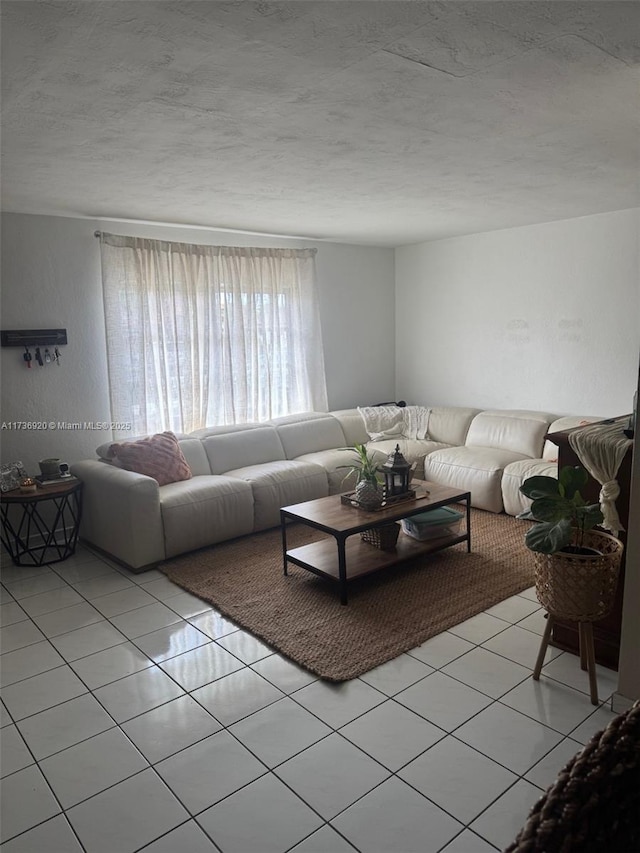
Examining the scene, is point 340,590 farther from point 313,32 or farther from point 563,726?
point 313,32

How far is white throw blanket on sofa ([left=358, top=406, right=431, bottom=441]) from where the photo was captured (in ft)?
18.3

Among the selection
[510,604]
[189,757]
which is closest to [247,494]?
[510,604]

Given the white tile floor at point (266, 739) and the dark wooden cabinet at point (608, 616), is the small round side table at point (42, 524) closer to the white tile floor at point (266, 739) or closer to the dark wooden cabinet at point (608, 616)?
the white tile floor at point (266, 739)

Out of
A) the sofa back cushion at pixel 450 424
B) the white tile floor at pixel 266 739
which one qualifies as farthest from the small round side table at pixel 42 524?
the sofa back cushion at pixel 450 424

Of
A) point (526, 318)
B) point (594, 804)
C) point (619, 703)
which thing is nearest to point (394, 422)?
point (526, 318)

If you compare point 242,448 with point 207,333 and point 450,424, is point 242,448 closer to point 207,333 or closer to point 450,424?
point 207,333

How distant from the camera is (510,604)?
10.2 feet

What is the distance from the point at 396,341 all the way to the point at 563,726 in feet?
15.7

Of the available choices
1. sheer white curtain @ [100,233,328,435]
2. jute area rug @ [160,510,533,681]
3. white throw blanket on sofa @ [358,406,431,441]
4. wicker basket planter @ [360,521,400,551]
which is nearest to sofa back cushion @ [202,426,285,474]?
sheer white curtain @ [100,233,328,435]

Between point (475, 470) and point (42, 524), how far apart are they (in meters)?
3.30

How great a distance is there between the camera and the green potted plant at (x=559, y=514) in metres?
2.04

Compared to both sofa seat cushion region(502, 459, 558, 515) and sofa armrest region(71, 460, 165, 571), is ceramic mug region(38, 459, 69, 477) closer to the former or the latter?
sofa armrest region(71, 460, 165, 571)

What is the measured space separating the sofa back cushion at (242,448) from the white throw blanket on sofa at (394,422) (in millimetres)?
1024

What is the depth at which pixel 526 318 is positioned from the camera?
5215 millimetres
